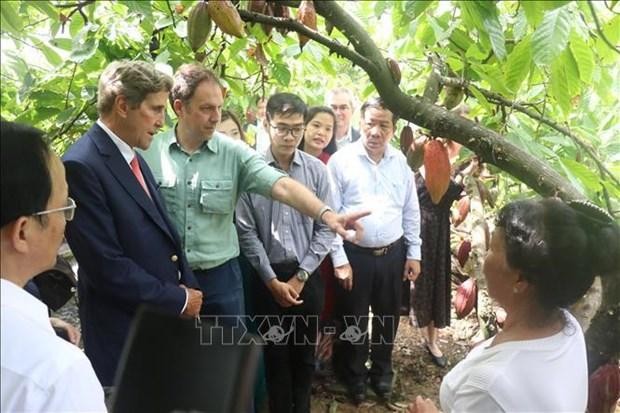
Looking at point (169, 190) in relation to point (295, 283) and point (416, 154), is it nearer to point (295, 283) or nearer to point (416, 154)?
point (295, 283)

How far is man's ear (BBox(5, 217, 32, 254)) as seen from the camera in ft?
3.07

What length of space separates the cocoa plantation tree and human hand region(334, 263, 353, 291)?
97 centimetres

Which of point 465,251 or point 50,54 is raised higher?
point 50,54

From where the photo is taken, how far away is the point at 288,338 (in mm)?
2801

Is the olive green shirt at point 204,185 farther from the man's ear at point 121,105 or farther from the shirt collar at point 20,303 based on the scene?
the shirt collar at point 20,303

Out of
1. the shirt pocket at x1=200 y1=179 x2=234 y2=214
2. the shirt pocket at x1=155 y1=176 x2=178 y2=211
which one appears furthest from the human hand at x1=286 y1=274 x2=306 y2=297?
the shirt pocket at x1=155 y1=176 x2=178 y2=211

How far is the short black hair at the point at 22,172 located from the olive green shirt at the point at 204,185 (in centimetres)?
125

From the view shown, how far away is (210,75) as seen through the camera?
2.19 meters

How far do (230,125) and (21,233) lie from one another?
2.32 metres

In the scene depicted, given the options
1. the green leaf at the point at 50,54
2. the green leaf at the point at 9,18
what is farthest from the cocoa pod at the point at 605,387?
the green leaf at the point at 50,54

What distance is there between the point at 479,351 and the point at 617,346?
28 cm

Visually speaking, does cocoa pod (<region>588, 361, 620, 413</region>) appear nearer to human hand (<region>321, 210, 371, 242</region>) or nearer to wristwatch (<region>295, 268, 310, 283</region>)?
human hand (<region>321, 210, 371, 242</region>)

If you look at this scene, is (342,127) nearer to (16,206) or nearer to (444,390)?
(444,390)

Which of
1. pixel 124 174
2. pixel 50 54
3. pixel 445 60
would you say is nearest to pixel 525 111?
pixel 445 60
